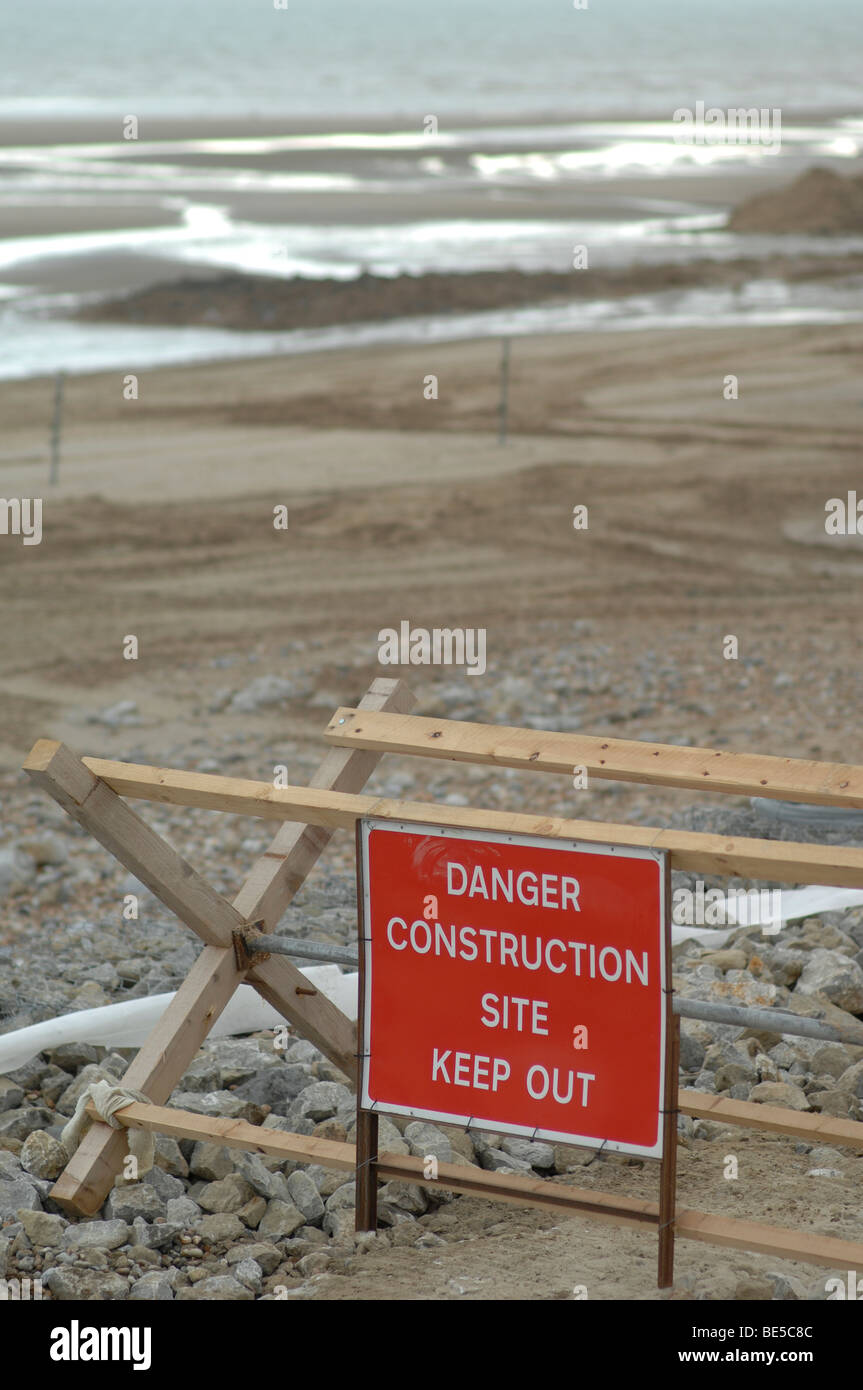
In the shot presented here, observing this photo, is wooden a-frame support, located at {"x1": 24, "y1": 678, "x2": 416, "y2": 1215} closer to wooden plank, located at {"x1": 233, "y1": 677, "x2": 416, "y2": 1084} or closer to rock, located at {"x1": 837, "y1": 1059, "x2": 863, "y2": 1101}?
wooden plank, located at {"x1": 233, "y1": 677, "x2": 416, "y2": 1084}

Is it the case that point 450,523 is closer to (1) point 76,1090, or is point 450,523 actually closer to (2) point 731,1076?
(2) point 731,1076

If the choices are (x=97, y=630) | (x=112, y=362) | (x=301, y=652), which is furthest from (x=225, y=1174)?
(x=112, y=362)

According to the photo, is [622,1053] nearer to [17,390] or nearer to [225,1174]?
[225,1174]

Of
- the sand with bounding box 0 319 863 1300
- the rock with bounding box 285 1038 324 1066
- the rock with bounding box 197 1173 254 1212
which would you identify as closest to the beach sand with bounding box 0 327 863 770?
the sand with bounding box 0 319 863 1300

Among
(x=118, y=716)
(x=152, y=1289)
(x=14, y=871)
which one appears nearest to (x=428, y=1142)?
(x=152, y=1289)

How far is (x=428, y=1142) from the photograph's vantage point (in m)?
4.20

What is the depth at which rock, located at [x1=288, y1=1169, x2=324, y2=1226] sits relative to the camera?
3.97 meters

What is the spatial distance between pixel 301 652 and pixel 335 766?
661 cm

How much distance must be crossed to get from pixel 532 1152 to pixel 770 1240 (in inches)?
44.2

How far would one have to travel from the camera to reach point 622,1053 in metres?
3.24

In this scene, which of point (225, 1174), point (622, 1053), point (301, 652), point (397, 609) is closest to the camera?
point (622, 1053)

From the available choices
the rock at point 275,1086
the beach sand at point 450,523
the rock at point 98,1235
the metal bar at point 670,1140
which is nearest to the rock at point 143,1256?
the rock at point 98,1235

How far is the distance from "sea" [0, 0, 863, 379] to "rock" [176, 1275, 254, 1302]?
1729cm

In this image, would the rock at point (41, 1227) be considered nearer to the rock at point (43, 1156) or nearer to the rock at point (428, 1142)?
the rock at point (43, 1156)
